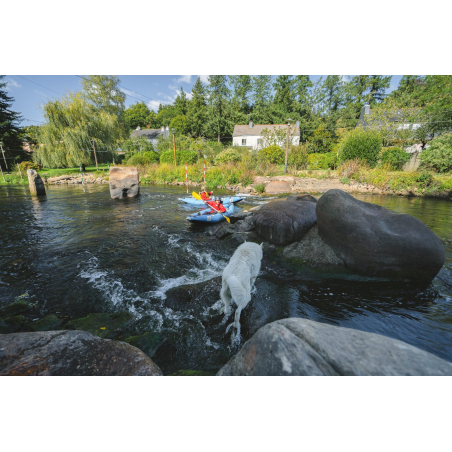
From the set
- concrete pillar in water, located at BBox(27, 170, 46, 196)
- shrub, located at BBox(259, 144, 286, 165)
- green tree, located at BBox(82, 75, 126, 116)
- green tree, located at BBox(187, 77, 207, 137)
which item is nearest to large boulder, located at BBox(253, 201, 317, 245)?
concrete pillar in water, located at BBox(27, 170, 46, 196)

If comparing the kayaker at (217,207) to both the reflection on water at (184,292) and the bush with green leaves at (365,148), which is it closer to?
the reflection on water at (184,292)

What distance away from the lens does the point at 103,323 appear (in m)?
3.81

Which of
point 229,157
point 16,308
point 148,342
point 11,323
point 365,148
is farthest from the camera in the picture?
point 229,157

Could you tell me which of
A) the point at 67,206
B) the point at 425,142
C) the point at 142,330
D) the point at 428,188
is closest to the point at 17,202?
the point at 67,206

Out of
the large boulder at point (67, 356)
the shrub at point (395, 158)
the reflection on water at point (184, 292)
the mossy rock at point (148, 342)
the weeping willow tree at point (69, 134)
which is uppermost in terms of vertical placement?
the weeping willow tree at point (69, 134)

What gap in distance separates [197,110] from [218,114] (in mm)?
5291

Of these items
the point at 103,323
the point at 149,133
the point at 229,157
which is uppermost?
the point at 149,133

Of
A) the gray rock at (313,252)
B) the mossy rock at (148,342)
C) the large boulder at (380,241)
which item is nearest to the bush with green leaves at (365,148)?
the large boulder at (380,241)

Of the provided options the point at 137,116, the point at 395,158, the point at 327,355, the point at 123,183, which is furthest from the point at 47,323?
the point at 137,116

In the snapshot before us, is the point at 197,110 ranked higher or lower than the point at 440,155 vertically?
higher

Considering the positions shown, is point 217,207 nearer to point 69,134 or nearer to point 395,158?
point 395,158

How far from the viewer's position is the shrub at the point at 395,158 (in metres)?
21.8

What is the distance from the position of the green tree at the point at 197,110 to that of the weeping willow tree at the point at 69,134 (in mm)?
21126

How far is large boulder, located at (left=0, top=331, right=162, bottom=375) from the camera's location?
7.22 feet
